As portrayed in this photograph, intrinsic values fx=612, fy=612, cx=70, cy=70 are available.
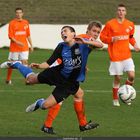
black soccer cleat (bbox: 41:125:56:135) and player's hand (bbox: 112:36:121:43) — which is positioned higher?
player's hand (bbox: 112:36:121:43)

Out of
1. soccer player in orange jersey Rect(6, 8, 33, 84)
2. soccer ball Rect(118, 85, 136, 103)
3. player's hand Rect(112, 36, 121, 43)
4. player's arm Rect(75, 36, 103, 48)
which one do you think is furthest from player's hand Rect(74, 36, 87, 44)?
soccer player in orange jersey Rect(6, 8, 33, 84)

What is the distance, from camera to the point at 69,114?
475 inches

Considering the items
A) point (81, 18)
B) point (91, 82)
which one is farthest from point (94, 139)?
point (81, 18)

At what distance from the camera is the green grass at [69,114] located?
10.2 meters

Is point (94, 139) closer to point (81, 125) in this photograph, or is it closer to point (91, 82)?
point (81, 125)

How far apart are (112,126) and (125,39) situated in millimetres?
3124

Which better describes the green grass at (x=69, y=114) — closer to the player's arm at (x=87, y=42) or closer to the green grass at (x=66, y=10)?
the player's arm at (x=87, y=42)

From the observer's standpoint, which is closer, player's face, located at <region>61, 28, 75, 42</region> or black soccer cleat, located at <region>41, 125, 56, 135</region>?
player's face, located at <region>61, 28, 75, 42</region>

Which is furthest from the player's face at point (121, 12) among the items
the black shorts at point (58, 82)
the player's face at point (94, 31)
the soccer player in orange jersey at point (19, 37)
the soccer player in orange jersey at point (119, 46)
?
the soccer player in orange jersey at point (19, 37)

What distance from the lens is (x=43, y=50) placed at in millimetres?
31750

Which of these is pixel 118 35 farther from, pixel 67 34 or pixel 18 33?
pixel 18 33

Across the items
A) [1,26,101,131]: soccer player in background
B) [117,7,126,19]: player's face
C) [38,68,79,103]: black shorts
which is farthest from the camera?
[117,7,126,19]: player's face

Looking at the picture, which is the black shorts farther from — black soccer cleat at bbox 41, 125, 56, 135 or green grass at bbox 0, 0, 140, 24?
green grass at bbox 0, 0, 140, 24

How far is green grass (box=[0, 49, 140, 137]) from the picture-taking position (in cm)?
1016
